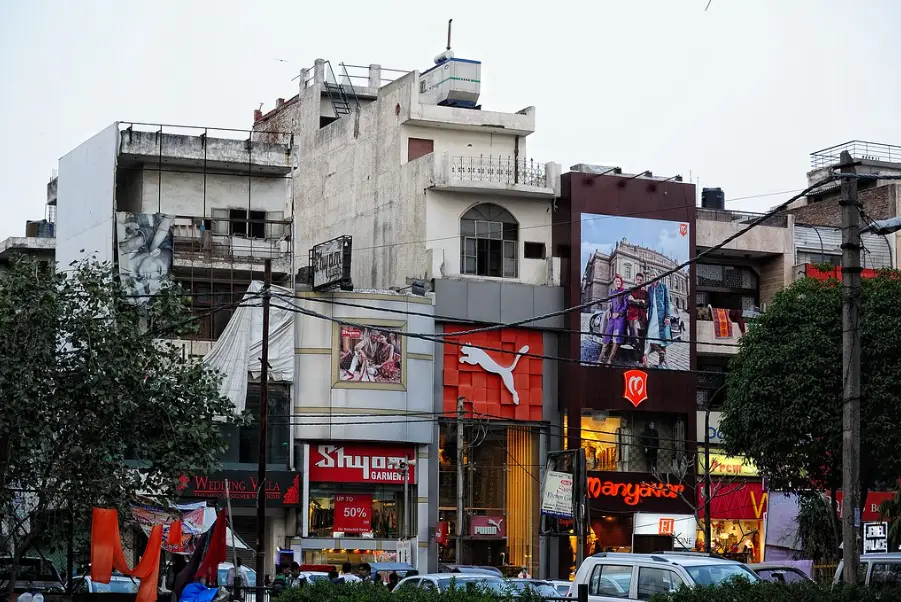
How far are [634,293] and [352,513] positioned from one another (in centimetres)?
1255

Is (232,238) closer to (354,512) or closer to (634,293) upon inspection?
(354,512)

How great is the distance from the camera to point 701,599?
62.8 ft

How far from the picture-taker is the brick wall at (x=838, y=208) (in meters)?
57.5

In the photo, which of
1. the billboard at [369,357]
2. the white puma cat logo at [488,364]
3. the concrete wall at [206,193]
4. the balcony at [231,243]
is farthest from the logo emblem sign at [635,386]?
the concrete wall at [206,193]

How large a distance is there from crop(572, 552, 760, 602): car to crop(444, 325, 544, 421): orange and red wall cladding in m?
25.1

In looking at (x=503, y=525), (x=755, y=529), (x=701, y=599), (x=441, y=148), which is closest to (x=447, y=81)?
(x=441, y=148)

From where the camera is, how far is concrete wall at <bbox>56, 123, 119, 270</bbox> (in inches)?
1882

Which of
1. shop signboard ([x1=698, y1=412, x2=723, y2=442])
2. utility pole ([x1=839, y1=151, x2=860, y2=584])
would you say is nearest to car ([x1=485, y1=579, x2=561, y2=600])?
utility pole ([x1=839, y1=151, x2=860, y2=584])

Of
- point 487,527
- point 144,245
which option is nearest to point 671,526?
point 487,527

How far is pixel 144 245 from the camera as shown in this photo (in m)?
47.3

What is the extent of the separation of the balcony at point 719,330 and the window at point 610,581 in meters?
30.8

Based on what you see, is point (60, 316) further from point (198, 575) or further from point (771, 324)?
point (771, 324)

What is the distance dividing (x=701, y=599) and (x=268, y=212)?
112ft

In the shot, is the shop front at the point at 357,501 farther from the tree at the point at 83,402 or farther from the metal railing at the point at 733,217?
the tree at the point at 83,402
